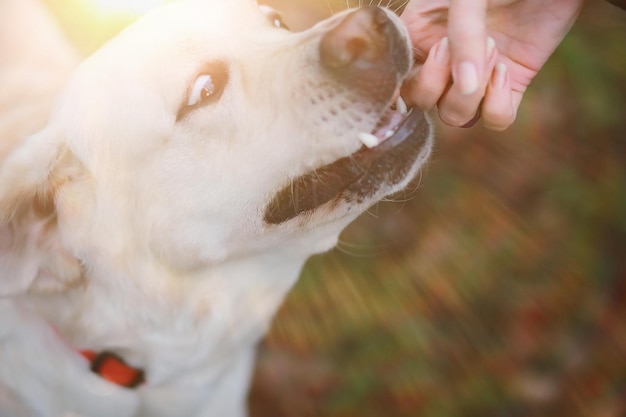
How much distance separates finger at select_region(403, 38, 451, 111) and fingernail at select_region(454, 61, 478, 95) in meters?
0.12

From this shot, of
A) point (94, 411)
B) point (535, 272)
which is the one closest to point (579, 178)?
point (535, 272)

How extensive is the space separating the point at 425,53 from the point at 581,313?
154cm

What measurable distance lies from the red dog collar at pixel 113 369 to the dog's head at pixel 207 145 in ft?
0.81

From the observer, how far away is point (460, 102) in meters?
1.46

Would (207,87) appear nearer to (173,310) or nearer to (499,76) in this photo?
(173,310)

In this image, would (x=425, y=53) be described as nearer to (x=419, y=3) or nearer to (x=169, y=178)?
(x=419, y=3)

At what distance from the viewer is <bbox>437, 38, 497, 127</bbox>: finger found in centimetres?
144

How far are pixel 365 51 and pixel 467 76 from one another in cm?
23

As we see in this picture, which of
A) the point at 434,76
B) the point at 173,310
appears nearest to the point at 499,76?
the point at 434,76

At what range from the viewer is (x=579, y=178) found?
9.12 ft

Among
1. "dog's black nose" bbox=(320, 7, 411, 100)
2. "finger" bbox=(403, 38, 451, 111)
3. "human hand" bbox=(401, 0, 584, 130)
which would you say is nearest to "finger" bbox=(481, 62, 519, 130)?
"human hand" bbox=(401, 0, 584, 130)

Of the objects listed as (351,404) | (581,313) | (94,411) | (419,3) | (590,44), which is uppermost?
(419,3)

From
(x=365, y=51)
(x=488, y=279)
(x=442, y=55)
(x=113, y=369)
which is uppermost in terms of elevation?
(x=365, y=51)

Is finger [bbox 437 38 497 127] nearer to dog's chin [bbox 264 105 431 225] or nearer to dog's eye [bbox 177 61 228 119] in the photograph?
dog's chin [bbox 264 105 431 225]
